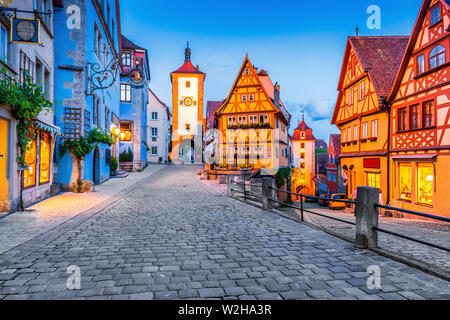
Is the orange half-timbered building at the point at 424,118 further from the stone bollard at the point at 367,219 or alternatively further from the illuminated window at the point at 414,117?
the stone bollard at the point at 367,219

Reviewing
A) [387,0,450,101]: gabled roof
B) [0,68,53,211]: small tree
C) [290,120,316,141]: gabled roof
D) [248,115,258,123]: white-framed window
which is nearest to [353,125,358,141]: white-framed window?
[387,0,450,101]: gabled roof

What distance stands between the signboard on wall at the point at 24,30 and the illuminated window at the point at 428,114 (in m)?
15.8

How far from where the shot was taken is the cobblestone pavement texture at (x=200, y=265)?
3262 millimetres

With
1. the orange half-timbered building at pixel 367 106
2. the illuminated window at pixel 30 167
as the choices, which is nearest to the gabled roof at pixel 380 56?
the orange half-timbered building at pixel 367 106

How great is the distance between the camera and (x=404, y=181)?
593 inches

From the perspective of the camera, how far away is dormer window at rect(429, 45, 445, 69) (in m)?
12.4

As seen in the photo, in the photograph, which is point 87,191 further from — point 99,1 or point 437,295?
point 437,295

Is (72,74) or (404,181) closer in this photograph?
(72,74)

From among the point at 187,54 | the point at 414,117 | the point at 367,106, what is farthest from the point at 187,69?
the point at 414,117

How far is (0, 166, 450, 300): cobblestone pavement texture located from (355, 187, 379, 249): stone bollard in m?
0.26

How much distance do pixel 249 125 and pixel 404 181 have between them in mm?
16031

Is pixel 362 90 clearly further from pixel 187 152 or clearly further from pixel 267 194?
pixel 187 152
